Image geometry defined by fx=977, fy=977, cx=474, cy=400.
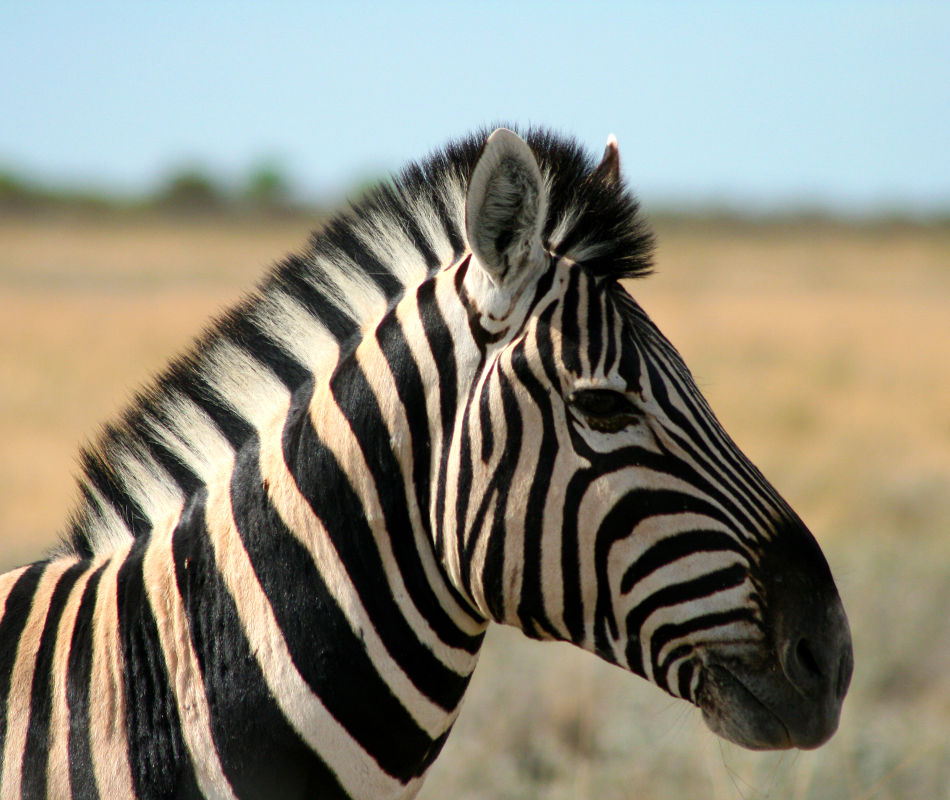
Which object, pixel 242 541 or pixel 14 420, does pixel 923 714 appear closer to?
pixel 242 541

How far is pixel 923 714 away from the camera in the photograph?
6.55m

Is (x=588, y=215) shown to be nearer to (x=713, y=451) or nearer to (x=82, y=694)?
(x=713, y=451)

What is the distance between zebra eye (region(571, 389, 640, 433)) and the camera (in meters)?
2.52

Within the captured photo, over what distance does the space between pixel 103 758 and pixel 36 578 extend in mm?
663

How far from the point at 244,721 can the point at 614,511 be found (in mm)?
1108

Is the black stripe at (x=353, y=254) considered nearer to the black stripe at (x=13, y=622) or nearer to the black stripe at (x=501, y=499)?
the black stripe at (x=501, y=499)

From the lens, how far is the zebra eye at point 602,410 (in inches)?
99.3

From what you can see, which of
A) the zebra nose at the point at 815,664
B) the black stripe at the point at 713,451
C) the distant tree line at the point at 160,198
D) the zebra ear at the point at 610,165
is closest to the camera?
the zebra nose at the point at 815,664

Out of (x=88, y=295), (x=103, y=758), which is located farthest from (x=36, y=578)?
(x=88, y=295)

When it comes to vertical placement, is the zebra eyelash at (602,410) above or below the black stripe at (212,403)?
below

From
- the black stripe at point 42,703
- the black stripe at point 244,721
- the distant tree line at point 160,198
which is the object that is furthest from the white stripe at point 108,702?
the distant tree line at point 160,198

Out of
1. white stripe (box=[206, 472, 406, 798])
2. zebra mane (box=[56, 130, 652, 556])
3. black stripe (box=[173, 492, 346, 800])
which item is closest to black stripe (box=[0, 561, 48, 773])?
zebra mane (box=[56, 130, 652, 556])

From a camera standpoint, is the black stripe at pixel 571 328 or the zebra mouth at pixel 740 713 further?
the black stripe at pixel 571 328

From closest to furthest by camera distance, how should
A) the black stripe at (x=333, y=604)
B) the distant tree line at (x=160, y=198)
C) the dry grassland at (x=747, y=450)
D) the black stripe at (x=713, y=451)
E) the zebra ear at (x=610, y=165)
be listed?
the black stripe at (x=713, y=451) < the black stripe at (x=333, y=604) < the zebra ear at (x=610, y=165) < the dry grassland at (x=747, y=450) < the distant tree line at (x=160, y=198)
